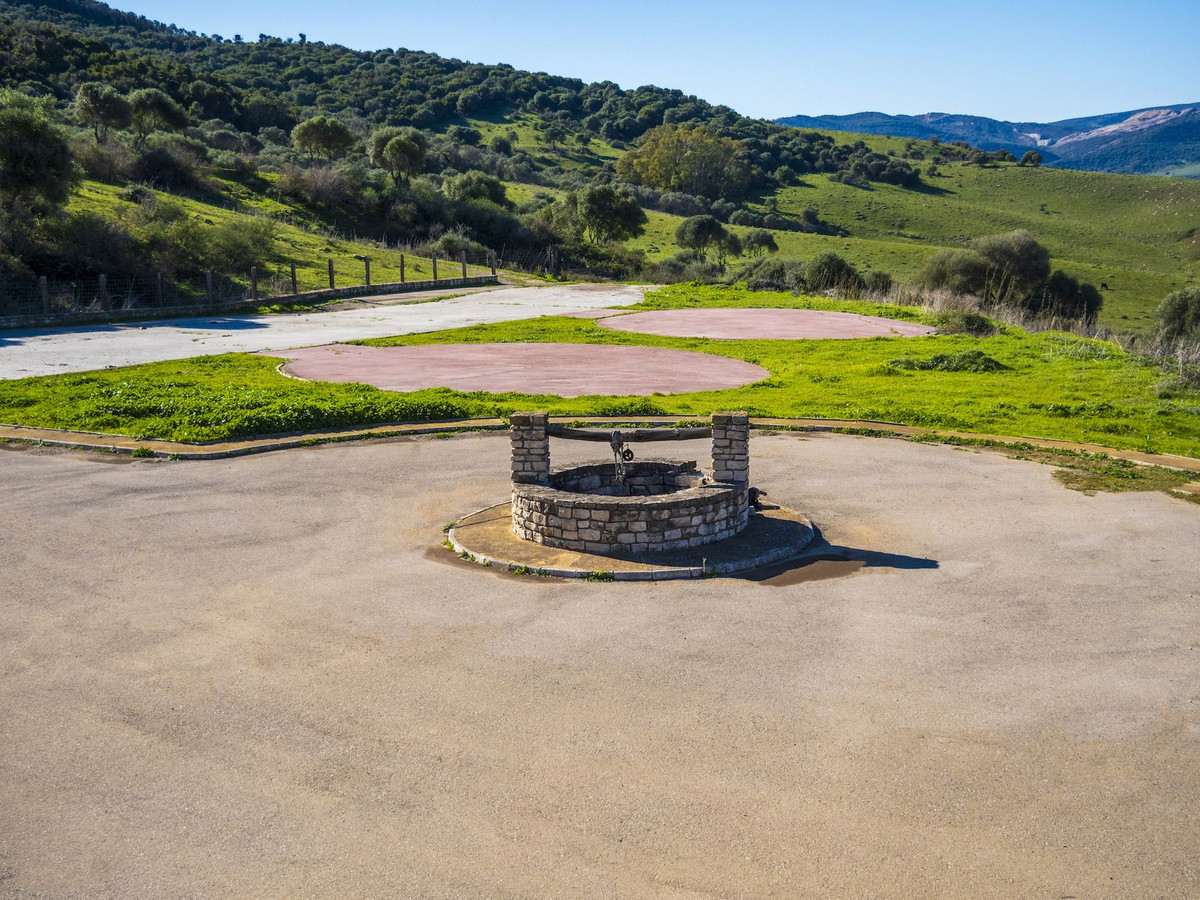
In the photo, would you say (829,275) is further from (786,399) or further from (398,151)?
(398,151)

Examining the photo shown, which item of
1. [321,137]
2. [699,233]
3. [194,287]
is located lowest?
[194,287]

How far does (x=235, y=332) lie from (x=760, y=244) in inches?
2201

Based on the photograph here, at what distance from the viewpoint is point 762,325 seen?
36875mm

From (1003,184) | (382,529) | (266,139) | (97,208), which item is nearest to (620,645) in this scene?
(382,529)

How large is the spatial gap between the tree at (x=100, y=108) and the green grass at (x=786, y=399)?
4101 centimetres

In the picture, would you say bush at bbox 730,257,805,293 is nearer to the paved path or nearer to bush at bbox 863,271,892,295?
bush at bbox 863,271,892,295

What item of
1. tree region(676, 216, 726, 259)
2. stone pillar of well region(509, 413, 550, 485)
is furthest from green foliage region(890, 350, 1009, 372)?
tree region(676, 216, 726, 259)

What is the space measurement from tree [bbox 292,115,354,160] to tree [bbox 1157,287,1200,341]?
193 feet

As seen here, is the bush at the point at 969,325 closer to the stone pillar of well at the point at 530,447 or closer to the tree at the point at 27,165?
the stone pillar of well at the point at 530,447

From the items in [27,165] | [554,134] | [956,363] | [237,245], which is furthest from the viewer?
[554,134]

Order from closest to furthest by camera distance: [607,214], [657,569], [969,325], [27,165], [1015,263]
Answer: [657,569]
[969,325]
[27,165]
[1015,263]
[607,214]

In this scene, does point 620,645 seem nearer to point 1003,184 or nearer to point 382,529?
point 382,529

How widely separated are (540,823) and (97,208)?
43.6 meters

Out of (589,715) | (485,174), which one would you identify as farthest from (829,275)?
(589,715)
